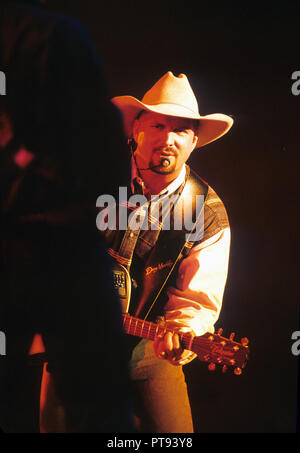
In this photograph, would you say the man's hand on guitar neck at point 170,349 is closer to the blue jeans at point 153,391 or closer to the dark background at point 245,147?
the blue jeans at point 153,391

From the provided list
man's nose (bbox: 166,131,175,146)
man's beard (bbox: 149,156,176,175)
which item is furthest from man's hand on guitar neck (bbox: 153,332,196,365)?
man's nose (bbox: 166,131,175,146)

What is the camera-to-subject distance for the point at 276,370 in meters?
1.86

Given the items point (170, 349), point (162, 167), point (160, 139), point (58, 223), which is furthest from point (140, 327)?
point (160, 139)

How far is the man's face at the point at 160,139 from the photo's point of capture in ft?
5.39

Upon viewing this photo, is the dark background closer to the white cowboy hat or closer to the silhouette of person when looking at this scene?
the white cowboy hat

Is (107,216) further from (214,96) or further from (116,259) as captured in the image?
(214,96)

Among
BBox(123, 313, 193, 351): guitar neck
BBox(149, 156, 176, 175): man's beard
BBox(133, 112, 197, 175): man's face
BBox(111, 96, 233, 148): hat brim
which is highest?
BBox(111, 96, 233, 148): hat brim

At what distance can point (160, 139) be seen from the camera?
1653 mm

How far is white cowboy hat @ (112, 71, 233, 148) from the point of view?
1621mm

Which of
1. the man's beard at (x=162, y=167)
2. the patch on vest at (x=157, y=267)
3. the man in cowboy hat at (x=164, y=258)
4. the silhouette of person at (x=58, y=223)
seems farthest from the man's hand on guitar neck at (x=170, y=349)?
the man's beard at (x=162, y=167)

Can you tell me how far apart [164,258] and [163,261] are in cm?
1

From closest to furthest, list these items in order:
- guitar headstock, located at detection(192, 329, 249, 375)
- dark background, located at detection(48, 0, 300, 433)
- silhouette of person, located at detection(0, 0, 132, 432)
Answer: silhouette of person, located at detection(0, 0, 132, 432) → guitar headstock, located at detection(192, 329, 249, 375) → dark background, located at detection(48, 0, 300, 433)

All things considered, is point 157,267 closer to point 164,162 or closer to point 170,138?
point 164,162

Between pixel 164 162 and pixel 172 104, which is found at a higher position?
pixel 172 104
